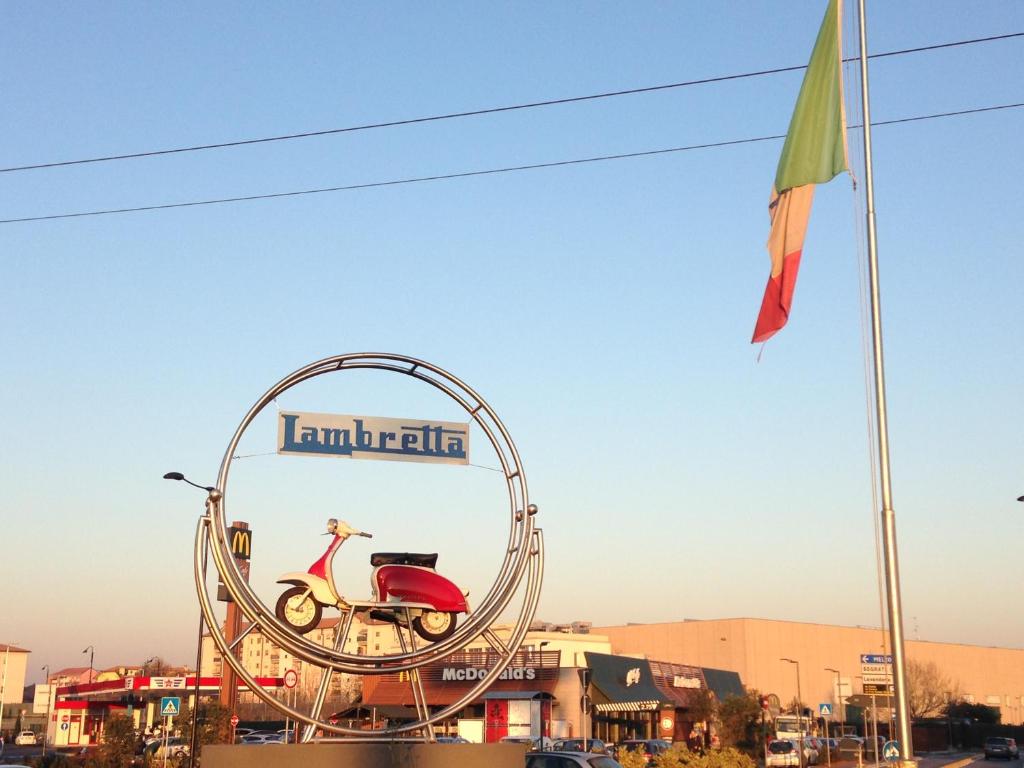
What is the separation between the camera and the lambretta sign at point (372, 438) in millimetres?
16219

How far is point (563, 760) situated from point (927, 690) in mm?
91767

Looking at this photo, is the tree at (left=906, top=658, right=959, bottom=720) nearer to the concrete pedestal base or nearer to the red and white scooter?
the red and white scooter

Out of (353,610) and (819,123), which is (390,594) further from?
(819,123)

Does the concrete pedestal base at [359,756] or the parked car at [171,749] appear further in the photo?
the parked car at [171,749]

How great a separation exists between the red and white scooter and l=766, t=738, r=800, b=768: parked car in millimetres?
30189

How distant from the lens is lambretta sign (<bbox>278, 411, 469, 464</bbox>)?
16219 mm

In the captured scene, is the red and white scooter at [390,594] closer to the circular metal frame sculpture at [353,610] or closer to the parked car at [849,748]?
the circular metal frame sculpture at [353,610]

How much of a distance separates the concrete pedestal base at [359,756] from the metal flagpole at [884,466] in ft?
16.2

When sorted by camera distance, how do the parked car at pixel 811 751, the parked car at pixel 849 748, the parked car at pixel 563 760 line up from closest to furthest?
the parked car at pixel 563 760
the parked car at pixel 811 751
the parked car at pixel 849 748

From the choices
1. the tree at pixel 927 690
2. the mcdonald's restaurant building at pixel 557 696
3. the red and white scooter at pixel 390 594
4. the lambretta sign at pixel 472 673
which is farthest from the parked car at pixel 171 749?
the tree at pixel 927 690

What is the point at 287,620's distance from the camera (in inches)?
627

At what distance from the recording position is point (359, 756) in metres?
14.6

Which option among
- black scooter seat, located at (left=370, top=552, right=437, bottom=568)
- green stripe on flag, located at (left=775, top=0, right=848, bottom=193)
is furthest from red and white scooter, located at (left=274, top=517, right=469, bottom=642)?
green stripe on flag, located at (left=775, top=0, right=848, bottom=193)

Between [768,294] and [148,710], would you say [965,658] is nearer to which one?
[148,710]
